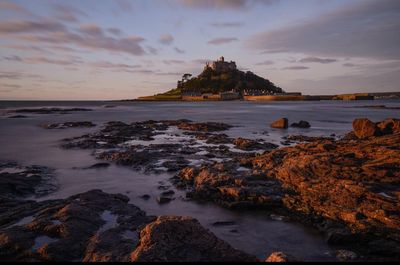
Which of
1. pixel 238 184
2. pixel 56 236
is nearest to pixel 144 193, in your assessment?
pixel 238 184

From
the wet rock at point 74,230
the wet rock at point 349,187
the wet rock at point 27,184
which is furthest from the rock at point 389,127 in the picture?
the wet rock at point 27,184

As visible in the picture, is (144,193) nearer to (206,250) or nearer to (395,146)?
(206,250)

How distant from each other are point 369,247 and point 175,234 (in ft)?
14.1

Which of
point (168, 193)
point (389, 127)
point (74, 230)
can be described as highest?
point (389, 127)

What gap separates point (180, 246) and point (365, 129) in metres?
18.9

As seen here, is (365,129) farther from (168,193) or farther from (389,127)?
(168,193)

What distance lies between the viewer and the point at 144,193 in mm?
11680

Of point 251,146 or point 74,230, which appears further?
point 251,146

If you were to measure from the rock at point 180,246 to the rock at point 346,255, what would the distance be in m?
2.11

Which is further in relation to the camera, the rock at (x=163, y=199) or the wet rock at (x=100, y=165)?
the wet rock at (x=100, y=165)

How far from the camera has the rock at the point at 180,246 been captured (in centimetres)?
591

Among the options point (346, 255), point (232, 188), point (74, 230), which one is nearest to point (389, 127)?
point (232, 188)

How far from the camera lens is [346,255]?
6.84 metres

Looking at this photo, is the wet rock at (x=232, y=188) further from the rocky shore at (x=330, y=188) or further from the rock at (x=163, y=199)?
the rock at (x=163, y=199)
